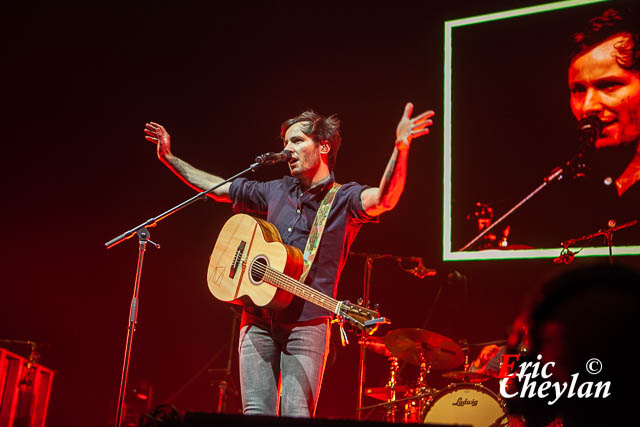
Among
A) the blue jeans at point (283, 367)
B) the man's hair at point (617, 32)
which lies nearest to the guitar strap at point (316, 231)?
the blue jeans at point (283, 367)

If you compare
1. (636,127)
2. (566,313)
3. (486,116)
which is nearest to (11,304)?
(486,116)

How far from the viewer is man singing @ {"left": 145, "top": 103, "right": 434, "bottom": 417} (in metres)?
3.01

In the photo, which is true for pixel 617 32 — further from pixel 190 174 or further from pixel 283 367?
pixel 283 367

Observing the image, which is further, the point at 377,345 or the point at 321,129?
the point at 377,345

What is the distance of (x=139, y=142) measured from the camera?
19.5 ft

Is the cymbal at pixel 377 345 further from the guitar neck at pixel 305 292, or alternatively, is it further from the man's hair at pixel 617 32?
the man's hair at pixel 617 32

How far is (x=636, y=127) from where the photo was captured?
4.63 meters

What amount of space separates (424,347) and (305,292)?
2.02m

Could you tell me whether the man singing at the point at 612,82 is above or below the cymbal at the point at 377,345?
above

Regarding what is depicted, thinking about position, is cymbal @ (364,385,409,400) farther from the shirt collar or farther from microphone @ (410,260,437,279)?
the shirt collar

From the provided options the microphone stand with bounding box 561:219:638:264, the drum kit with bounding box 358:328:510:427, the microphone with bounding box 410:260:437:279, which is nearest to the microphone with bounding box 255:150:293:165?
the drum kit with bounding box 358:328:510:427

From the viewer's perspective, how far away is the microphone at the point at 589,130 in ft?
15.5

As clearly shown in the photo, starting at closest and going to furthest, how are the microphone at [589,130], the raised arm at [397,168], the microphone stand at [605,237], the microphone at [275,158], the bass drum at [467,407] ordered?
1. the raised arm at [397,168]
2. the microphone at [275,158]
3. the microphone stand at [605,237]
4. the bass drum at [467,407]
5. the microphone at [589,130]

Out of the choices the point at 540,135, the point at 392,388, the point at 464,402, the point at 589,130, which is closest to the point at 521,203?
the point at 540,135
